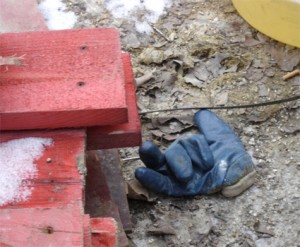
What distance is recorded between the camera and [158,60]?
3021 mm

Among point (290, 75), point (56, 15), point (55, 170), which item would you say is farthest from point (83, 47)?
point (56, 15)

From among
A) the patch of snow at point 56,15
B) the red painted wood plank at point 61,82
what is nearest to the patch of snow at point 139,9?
the patch of snow at point 56,15

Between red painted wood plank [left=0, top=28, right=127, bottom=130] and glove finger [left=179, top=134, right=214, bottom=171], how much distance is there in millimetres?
865

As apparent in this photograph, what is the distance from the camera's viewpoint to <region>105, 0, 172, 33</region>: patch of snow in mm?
3279

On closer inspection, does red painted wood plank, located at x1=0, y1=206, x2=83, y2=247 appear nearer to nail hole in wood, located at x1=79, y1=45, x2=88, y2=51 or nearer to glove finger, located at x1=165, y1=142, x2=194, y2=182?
nail hole in wood, located at x1=79, y1=45, x2=88, y2=51

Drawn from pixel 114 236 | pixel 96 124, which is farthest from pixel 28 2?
pixel 114 236

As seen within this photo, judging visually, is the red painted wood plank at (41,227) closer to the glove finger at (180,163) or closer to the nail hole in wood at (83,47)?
the nail hole in wood at (83,47)

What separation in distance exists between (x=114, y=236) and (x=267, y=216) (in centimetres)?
115

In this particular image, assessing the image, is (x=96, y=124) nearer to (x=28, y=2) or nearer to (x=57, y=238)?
(x=57, y=238)

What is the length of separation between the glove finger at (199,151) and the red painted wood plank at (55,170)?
98 centimetres

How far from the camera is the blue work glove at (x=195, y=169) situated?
2.28 metres

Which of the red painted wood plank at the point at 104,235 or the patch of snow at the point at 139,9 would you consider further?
the patch of snow at the point at 139,9

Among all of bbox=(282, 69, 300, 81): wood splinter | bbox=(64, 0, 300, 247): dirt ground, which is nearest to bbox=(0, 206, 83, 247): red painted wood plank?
bbox=(64, 0, 300, 247): dirt ground

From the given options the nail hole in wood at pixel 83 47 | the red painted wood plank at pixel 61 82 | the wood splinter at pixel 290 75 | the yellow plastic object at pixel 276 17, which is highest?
the nail hole in wood at pixel 83 47
